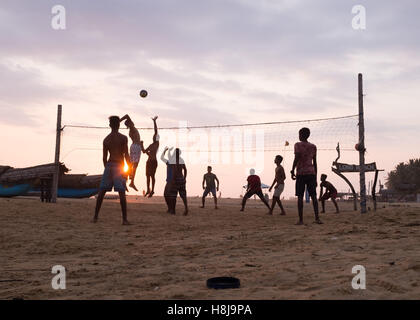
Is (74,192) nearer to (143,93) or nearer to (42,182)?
(42,182)

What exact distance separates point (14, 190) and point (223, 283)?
52.6 feet

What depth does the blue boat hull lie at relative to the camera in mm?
16703

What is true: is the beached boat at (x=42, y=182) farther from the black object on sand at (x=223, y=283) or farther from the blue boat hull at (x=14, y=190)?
the black object on sand at (x=223, y=283)

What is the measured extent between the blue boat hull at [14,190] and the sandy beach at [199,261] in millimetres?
9851

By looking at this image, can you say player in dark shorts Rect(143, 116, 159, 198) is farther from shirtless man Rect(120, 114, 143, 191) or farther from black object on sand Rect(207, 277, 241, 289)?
black object on sand Rect(207, 277, 241, 289)

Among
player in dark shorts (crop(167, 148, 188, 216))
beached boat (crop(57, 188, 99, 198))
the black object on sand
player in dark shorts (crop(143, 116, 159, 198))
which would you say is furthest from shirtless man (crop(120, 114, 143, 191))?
beached boat (crop(57, 188, 99, 198))

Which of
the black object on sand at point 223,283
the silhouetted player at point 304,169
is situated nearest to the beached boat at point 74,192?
the silhouetted player at point 304,169

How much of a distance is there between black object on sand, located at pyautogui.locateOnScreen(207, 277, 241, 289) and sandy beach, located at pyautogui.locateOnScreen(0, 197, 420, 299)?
65mm

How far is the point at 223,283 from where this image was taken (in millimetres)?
3074

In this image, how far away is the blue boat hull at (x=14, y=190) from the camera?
16.7 m

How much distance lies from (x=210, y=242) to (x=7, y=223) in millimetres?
3941
